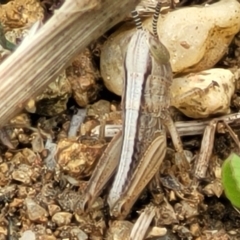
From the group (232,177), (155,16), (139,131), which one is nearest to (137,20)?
(155,16)

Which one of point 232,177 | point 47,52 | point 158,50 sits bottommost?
point 232,177

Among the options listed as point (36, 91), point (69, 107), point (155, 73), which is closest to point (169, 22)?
point (155, 73)

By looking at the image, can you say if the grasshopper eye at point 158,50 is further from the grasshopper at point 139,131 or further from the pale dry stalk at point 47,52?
the pale dry stalk at point 47,52

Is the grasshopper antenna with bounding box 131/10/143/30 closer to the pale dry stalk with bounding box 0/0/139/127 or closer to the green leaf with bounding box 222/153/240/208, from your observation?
the pale dry stalk with bounding box 0/0/139/127

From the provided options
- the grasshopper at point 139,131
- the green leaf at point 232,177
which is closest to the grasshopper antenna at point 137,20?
the grasshopper at point 139,131

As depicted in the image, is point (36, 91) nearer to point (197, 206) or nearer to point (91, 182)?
point (91, 182)

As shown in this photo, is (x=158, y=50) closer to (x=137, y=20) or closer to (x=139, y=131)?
(x=137, y=20)

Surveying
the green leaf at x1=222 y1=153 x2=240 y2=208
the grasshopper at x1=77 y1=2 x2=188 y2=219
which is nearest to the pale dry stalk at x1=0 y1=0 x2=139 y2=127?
the grasshopper at x1=77 y1=2 x2=188 y2=219
